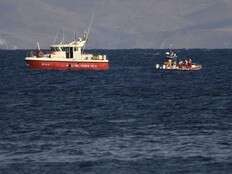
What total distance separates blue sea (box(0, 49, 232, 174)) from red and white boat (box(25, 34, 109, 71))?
44.3 metres

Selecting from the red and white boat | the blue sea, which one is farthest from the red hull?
the blue sea

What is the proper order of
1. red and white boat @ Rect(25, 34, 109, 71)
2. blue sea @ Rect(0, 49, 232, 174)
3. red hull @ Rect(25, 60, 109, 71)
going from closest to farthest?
blue sea @ Rect(0, 49, 232, 174)
red and white boat @ Rect(25, 34, 109, 71)
red hull @ Rect(25, 60, 109, 71)

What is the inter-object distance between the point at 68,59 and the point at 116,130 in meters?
105

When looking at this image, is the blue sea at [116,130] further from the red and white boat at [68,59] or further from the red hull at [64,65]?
the red hull at [64,65]

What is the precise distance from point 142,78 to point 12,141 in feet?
312

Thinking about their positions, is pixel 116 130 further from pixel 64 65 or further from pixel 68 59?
pixel 64 65

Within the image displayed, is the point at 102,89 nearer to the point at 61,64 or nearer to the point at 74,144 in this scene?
the point at 61,64

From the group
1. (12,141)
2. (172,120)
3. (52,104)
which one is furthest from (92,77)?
(12,141)

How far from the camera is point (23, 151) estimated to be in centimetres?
6475

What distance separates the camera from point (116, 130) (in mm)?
76125

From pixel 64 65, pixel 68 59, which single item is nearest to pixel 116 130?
pixel 68 59

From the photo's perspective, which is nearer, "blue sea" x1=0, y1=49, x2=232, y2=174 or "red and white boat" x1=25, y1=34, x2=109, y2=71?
"blue sea" x1=0, y1=49, x2=232, y2=174

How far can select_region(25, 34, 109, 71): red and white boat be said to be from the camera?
178 m

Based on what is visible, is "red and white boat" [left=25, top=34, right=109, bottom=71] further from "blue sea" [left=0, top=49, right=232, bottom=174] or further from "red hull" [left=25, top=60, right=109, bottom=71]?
"blue sea" [left=0, top=49, right=232, bottom=174]
